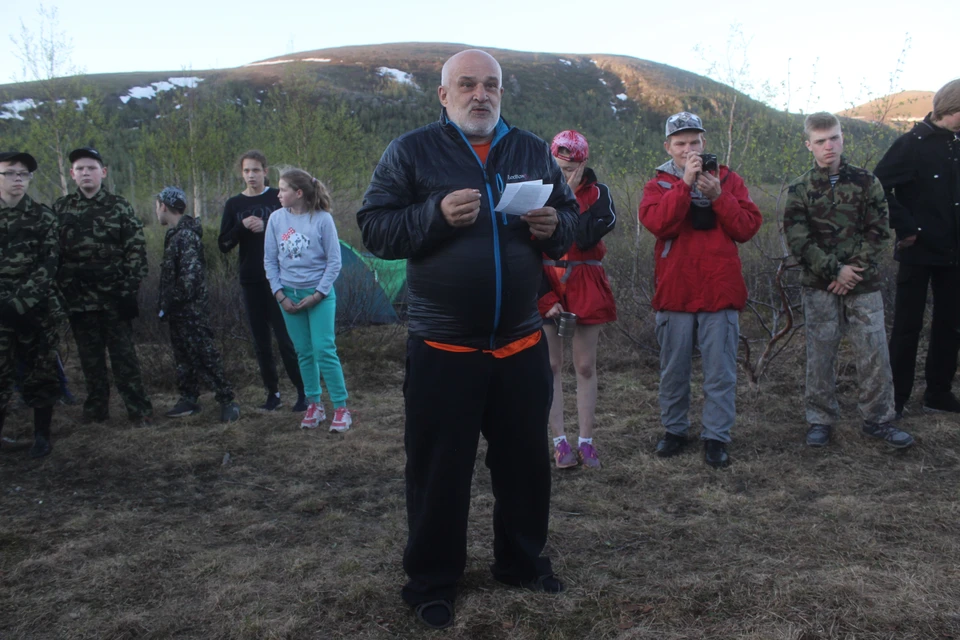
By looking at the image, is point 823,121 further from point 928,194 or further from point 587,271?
point 587,271

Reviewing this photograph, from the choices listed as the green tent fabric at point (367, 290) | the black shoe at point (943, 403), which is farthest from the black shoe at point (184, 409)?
the black shoe at point (943, 403)

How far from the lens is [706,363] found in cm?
434

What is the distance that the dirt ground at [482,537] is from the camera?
8.82ft

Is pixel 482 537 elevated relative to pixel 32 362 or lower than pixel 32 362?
lower

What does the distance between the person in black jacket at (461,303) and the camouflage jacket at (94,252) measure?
364 cm

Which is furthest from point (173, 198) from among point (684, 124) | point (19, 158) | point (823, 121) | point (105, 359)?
point (823, 121)

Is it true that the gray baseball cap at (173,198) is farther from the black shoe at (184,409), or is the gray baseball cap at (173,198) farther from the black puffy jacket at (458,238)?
the black puffy jacket at (458,238)

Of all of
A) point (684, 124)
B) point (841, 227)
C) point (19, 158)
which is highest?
point (684, 124)

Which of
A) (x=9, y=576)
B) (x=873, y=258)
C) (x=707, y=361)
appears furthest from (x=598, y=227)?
(x=9, y=576)

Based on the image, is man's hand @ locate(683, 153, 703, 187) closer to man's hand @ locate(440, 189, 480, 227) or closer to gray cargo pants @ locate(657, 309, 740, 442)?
gray cargo pants @ locate(657, 309, 740, 442)

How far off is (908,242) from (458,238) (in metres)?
3.67

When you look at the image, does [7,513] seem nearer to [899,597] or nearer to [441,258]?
[441,258]

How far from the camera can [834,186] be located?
14.7ft

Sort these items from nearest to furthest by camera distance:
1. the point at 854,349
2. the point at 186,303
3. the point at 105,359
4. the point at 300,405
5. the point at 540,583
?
→ 1. the point at 540,583
2. the point at 854,349
3. the point at 105,359
4. the point at 186,303
5. the point at 300,405
